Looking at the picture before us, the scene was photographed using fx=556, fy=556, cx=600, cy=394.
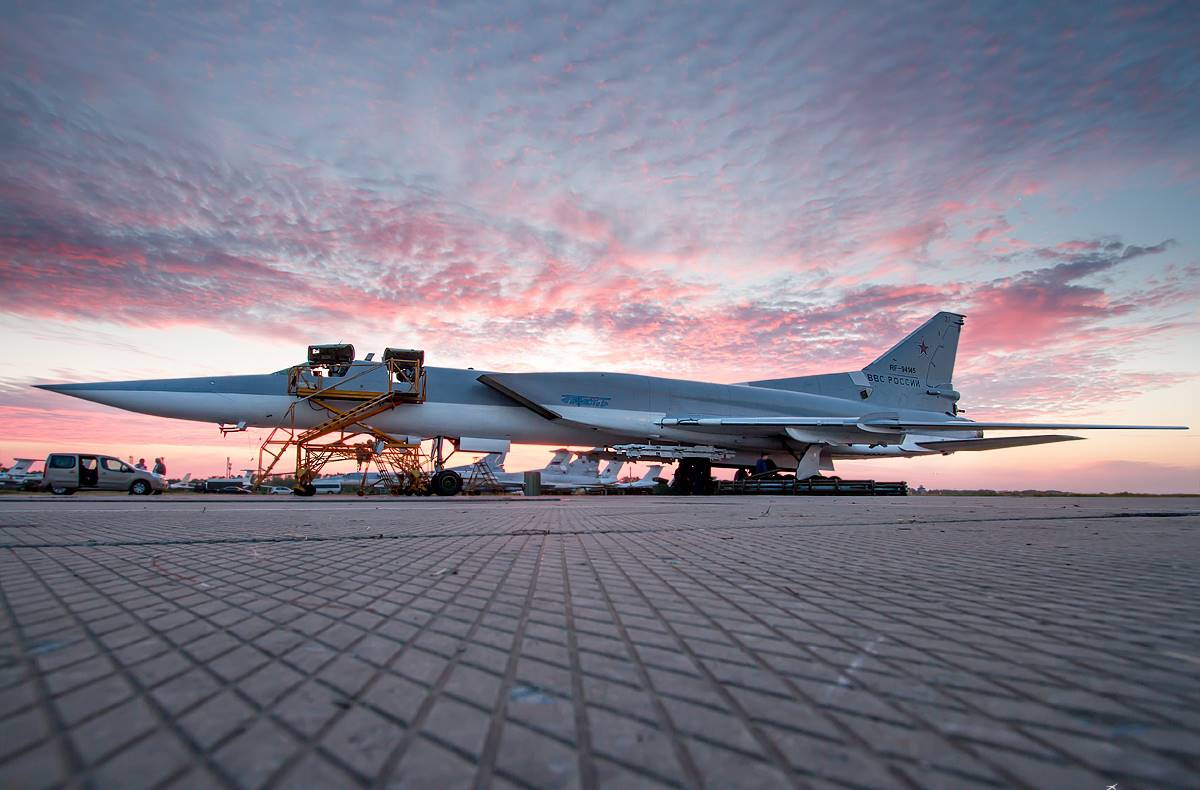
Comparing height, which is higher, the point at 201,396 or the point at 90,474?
the point at 201,396

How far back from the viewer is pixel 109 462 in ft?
60.2

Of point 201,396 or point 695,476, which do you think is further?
point 695,476

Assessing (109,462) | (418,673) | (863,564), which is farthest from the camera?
(109,462)

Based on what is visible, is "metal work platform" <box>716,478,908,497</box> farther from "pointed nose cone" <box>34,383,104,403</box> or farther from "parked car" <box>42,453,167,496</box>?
"parked car" <box>42,453,167,496</box>

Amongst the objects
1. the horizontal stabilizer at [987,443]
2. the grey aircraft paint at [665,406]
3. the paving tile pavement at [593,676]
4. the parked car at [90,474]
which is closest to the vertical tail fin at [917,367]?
the grey aircraft paint at [665,406]

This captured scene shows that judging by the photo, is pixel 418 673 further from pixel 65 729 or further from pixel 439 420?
pixel 439 420

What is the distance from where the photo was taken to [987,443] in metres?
19.9

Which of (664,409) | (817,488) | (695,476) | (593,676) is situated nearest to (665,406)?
(664,409)

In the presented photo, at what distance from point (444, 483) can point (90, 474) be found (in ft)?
39.4

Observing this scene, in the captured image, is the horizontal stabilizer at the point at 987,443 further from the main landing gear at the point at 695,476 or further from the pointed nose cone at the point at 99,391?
the pointed nose cone at the point at 99,391

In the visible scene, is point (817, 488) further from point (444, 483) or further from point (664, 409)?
point (444, 483)

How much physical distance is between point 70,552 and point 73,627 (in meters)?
2.35

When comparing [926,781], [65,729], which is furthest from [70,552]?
[926,781]

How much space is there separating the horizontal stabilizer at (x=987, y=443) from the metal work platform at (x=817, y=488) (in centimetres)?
301
